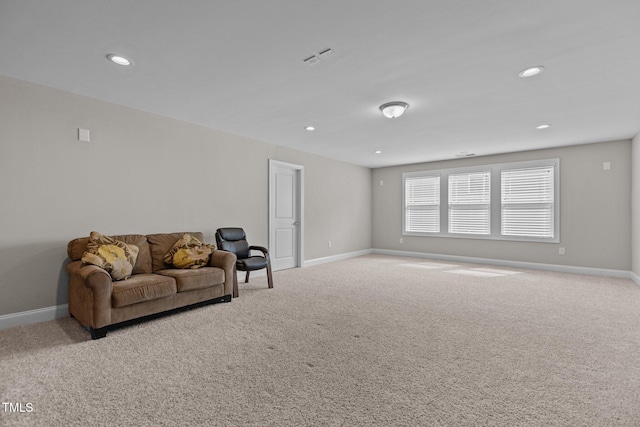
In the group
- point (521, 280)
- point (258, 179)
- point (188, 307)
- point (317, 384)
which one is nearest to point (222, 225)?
point (258, 179)

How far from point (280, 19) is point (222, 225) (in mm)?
3472

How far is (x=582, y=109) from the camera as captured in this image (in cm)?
380

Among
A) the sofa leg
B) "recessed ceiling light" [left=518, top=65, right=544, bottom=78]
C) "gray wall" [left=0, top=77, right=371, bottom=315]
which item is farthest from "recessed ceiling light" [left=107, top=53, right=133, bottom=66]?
"recessed ceiling light" [left=518, top=65, right=544, bottom=78]

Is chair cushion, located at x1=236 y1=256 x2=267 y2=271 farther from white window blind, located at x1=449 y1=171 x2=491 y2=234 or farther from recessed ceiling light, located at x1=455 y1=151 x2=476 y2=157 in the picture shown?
white window blind, located at x1=449 y1=171 x2=491 y2=234

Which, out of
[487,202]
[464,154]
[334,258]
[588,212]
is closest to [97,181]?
[334,258]

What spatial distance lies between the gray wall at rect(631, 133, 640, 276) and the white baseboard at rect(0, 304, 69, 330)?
802 centimetres

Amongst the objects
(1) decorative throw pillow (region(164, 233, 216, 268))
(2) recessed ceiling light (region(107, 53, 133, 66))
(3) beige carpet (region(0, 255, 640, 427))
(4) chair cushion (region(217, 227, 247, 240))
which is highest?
(2) recessed ceiling light (region(107, 53, 133, 66))

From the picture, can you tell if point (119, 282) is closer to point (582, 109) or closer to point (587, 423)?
Answer: point (587, 423)

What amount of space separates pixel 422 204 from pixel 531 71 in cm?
510

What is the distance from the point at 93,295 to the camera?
2.72 m

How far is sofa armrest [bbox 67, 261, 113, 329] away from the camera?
271 cm

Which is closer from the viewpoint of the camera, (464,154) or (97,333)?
(97,333)

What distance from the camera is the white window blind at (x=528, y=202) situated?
Answer: 599 cm

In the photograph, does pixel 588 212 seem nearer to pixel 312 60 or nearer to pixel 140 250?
pixel 312 60
